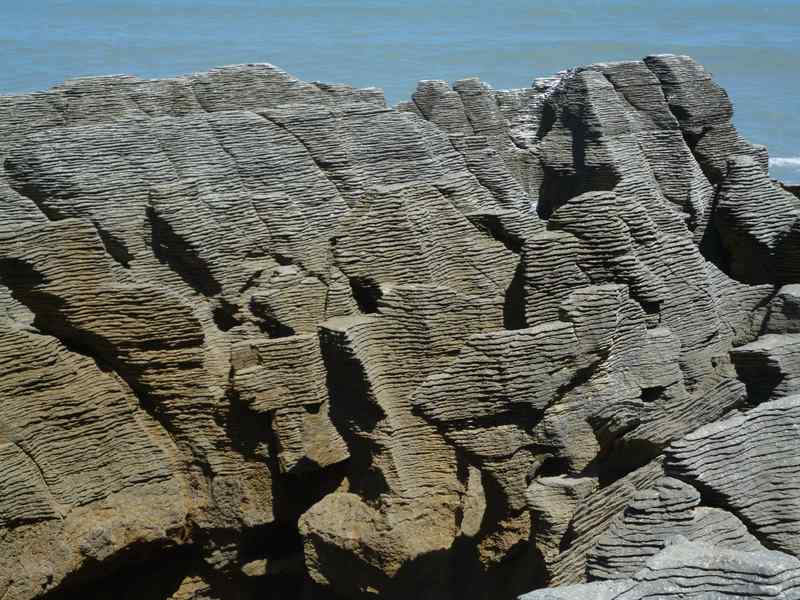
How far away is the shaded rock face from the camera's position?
6570 mm

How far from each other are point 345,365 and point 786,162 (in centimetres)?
2232

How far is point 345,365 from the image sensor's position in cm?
745

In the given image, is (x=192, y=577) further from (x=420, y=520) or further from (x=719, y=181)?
(x=719, y=181)

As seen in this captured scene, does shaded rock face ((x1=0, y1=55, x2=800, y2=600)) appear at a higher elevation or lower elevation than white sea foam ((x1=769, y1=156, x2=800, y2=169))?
higher

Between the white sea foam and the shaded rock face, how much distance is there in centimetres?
1831

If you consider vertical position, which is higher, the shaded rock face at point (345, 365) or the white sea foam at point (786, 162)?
the shaded rock face at point (345, 365)

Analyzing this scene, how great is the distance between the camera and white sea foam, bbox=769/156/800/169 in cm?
2680

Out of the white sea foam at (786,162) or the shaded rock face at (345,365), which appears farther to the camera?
the white sea foam at (786,162)

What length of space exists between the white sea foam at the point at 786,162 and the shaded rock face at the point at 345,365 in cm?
1831

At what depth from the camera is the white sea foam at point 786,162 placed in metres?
26.8

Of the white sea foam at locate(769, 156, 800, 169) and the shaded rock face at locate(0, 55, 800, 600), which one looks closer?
the shaded rock face at locate(0, 55, 800, 600)

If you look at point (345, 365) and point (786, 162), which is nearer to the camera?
point (345, 365)

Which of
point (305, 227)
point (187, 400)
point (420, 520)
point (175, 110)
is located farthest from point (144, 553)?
point (175, 110)

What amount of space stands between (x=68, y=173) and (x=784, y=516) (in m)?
5.87
